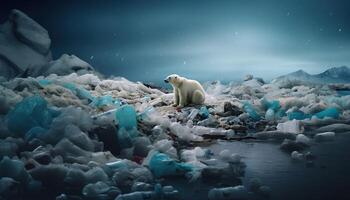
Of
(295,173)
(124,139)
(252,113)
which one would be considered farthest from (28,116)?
(252,113)

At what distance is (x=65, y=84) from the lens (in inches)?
198

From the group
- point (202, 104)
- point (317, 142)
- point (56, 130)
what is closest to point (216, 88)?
point (202, 104)

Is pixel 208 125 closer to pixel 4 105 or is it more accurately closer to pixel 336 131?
pixel 336 131

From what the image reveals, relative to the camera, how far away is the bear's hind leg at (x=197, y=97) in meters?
6.59

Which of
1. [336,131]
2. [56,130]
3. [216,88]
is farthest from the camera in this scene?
[216,88]

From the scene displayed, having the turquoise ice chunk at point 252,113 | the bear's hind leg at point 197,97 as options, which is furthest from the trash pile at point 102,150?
the bear's hind leg at point 197,97

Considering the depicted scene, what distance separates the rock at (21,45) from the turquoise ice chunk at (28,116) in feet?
41.6

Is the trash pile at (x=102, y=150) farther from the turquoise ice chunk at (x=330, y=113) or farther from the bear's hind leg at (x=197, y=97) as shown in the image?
the bear's hind leg at (x=197, y=97)

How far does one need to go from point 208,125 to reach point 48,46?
13.1 meters

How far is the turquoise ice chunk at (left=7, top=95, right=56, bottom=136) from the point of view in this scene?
296 centimetres

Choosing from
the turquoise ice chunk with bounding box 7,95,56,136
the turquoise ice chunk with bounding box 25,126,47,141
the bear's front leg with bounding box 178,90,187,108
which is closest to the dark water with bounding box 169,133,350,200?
the turquoise ice chunk with bounding box 25,126,47,141

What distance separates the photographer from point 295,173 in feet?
8.32

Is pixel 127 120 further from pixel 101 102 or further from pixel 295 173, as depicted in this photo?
pixel 295 173

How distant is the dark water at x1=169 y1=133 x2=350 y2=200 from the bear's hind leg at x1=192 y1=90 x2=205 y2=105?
2.93m
